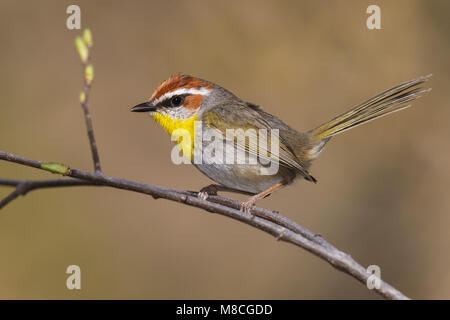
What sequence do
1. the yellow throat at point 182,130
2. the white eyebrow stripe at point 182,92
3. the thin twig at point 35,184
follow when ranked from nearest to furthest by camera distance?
the thin twig at point 35,184 < the yellow throat at point 182,130 < the white eyebrow stripe at point 182,92

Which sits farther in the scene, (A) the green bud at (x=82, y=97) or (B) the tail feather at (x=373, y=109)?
(B) the tail feather at (x=373, y=109)

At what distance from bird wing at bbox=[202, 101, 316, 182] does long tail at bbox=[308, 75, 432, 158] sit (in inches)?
13.0

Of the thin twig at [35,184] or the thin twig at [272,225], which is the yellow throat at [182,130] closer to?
the thin twig at [272,225]

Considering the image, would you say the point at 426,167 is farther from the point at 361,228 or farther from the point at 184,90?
the point at 184,90

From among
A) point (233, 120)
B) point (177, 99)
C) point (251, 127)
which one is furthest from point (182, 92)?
point (251, 127)

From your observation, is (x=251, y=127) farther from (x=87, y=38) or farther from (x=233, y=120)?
(x=87, y=38)

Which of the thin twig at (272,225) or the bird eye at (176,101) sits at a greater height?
the bird eye at (176,101)

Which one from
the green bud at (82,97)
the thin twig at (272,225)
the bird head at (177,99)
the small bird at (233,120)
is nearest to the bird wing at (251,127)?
the small bird at (233,120)

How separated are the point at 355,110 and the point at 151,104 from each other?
4.72ft

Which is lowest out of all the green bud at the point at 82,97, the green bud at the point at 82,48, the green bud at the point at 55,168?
the green bud at the point at 55,168

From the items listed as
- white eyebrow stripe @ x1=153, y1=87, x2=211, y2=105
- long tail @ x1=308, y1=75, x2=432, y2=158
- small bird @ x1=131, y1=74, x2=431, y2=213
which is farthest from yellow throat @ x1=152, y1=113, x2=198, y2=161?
long tail @ x1=308, y1=75, x2=432, y2=158

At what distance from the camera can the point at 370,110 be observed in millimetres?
3488

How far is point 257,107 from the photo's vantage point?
12.1 ft

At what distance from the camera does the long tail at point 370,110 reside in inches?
128
